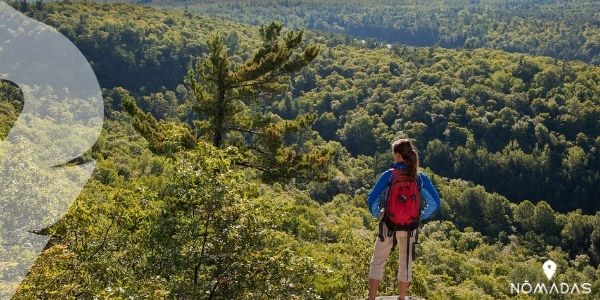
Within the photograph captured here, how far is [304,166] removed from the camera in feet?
A: 62.0

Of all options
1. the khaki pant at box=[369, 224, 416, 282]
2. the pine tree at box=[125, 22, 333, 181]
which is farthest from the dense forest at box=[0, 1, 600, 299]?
the khaki pant at box=[369, 224, 416, 282]

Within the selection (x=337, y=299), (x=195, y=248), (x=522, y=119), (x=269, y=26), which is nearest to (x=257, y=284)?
(x=195, y=248)

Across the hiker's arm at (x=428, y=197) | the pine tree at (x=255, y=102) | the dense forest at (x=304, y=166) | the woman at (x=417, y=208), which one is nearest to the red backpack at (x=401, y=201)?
the woman at (x=417, y=208)

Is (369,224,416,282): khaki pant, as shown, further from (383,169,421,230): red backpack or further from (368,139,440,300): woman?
(383,169,421,230): red backpack

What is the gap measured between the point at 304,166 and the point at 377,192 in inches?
451

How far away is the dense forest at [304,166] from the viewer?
8281 mm

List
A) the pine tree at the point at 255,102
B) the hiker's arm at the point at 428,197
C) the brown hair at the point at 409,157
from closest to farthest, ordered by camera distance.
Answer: the brown hair at the point at 409,157
the hiker's arm at the point at 428,197
the pine tree at the point at 255,102

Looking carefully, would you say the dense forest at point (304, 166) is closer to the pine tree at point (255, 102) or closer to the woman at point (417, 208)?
the pine tree at point (255, 102)

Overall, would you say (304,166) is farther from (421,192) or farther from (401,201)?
(401,201)

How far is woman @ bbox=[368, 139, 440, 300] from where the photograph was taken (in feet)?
24.3

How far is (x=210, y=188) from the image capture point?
25.4 ft

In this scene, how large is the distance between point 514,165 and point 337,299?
342 feet

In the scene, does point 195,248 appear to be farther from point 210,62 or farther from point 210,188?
point 210,62

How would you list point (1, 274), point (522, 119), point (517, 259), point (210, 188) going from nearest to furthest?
point (1, 274)
point (210, 188)
point (517, 259)
point (522, 119)
